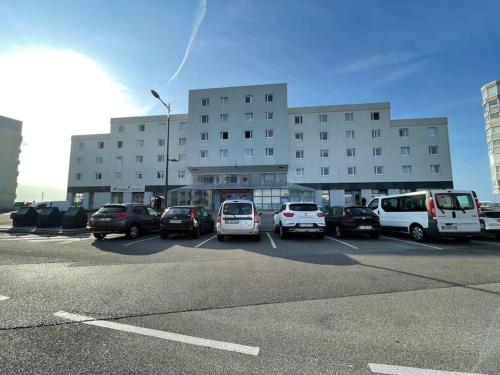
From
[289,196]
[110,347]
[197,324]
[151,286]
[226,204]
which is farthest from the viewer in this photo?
[289,196]

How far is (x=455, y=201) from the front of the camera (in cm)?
1059

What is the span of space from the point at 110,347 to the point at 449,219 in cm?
1227

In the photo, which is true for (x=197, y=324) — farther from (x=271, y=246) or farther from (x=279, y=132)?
(x=279, y=132)

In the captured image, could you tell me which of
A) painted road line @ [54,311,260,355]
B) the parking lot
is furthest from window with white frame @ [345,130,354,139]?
painted road line @ [54,311,260,355]

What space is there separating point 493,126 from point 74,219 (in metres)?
78.8

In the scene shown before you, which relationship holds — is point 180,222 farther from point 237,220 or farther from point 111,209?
point 111,209

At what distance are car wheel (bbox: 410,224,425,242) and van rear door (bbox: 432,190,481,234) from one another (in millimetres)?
757

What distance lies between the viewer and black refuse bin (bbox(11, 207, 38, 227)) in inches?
656

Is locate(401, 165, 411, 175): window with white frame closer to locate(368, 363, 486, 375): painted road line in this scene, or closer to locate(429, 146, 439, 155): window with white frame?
locate(429, 146, 439, 155): window with white frame

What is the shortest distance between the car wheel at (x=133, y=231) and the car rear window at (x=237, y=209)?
4680 millimetres

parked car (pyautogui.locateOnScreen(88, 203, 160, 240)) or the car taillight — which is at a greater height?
the car taillight

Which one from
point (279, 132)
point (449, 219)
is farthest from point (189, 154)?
point (449, 219)

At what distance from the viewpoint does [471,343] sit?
2916 millimetres

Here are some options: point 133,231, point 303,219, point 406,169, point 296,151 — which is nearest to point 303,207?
point 303,219
